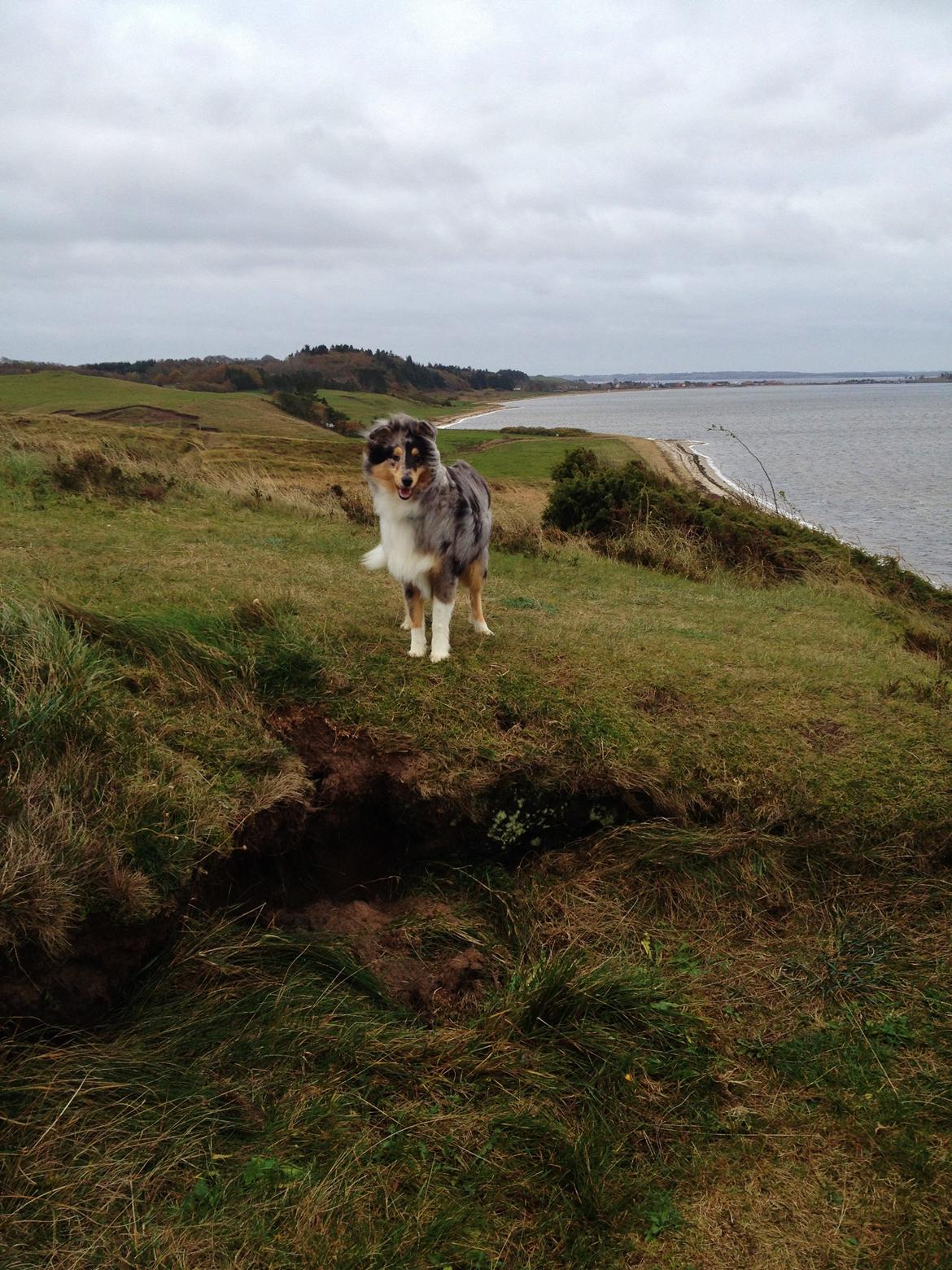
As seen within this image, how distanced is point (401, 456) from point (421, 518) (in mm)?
542

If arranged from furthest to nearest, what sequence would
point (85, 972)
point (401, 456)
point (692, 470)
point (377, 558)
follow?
point (692, 470) < point (377, 558) < point (401, 456) < point (85, 972)

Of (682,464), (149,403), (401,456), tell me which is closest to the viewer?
(401,456)

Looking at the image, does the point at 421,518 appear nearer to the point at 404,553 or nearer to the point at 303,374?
the point at 404,553

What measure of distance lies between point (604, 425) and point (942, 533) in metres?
67.9

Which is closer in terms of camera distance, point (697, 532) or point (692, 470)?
point (697, 532)

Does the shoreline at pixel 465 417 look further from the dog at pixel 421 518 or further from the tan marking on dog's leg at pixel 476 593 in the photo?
the dog at pixel 421 518

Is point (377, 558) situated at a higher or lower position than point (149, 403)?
lower

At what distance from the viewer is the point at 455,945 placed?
529 cm

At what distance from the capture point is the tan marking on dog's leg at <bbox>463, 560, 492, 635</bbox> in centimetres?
785

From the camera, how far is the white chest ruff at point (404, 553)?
6.80 m

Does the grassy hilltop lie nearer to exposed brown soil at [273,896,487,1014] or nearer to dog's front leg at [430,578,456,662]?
exposed brown soil at [273,896,487,1014]

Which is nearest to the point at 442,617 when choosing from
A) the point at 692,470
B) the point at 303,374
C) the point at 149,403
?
the point at 692,470

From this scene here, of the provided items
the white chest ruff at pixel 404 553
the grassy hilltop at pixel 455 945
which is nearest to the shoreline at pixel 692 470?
the white chest ruff at pixel 404 553

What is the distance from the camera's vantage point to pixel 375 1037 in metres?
4.47
